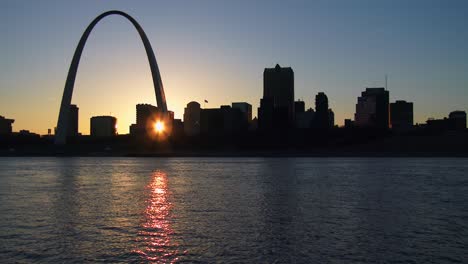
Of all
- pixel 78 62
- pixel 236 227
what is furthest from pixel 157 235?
pixel 78 62

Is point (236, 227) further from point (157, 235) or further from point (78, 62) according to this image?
point (78, 62)

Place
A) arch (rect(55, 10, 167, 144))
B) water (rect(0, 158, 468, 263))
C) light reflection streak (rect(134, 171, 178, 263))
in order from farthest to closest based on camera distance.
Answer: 1. arch (rect(55, 10, 167, 144))
2. water (rect(0, 158, 468, 263))
3. light reflection streak (rect(134, 171, 178, 263))

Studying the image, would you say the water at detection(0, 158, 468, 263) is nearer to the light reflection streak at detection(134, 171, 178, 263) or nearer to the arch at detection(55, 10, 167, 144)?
the light reflection streak at detection(134, 171, 178, 263)

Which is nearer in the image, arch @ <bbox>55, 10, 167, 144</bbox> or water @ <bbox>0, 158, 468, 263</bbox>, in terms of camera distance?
water @ <bbox>0, 158, 468, 263</bbox>

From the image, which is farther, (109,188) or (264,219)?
(109,188)

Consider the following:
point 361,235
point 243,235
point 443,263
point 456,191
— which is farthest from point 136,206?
point 456,191

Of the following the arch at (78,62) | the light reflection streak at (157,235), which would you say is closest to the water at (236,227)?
the light reflection streak at (157,235)

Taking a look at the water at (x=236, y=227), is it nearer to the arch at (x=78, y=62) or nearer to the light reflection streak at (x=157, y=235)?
the light reflection streak at (x=157, y=235)

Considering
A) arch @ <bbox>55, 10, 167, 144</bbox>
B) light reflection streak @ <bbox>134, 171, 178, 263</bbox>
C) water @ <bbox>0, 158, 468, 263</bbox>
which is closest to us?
light reflection streak @ <bbox>134, 171, 178, 263</bbox>

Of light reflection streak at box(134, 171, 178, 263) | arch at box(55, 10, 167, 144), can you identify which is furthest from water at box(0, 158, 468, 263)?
arch at box(55, 10, 167, 144)

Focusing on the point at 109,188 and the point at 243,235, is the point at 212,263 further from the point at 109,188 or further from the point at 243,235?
the point at 109,188
